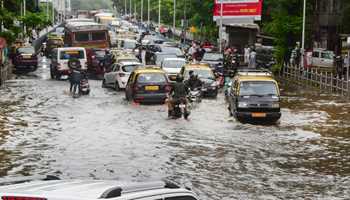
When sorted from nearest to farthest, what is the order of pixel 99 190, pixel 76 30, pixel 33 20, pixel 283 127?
pixel 99 190
pixel 283 127
pixel 76 30
pixel 33 20

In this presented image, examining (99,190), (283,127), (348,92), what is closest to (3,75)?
(348,92)

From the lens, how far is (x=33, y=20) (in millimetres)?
62438

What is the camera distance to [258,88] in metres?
25.8

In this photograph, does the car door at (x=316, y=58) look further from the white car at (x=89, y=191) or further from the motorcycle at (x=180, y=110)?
the white car at (x=89, y=191)

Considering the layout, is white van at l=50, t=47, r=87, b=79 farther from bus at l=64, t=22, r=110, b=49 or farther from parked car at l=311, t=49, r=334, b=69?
parked car at l=311, t=49, r=334, b=69

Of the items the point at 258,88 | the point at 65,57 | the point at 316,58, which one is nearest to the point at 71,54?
the point at 65,57

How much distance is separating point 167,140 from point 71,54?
22.3m

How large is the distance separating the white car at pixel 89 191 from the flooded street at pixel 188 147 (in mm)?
7681

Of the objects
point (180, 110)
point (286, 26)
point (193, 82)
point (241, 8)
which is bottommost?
point (180, 110)

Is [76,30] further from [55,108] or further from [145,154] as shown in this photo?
[145,154]

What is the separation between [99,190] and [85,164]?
36.9 ft

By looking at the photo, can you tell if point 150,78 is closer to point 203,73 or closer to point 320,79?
point 203,73

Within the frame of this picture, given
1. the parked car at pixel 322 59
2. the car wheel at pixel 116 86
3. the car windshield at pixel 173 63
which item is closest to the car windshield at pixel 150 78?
the car wheel at pixel 116 86

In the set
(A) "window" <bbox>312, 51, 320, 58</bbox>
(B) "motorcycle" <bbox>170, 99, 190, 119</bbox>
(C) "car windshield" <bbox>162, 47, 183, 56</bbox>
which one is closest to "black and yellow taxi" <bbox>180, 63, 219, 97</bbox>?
(B) "motorcycle" <bbox>170, 99, 190, 119</bbox>
